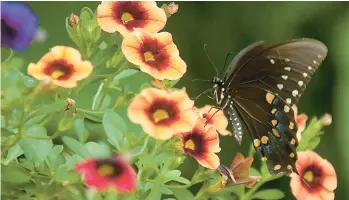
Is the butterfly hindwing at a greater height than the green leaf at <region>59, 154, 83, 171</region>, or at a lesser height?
lesser

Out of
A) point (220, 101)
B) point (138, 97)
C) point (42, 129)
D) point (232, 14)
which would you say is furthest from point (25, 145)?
point (232, 14)

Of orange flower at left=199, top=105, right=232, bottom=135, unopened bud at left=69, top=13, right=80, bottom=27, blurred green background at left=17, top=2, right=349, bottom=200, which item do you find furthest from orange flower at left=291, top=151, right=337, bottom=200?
blurred green background at left=17, top=2, right=349, bottom=200

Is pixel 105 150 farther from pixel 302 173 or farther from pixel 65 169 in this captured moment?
pixel 302 173

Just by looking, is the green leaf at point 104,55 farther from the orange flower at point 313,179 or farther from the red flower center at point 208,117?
the orange flower at point 313,179

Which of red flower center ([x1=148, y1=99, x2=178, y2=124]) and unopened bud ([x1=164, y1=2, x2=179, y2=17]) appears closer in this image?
red flower center ([x1=148, y1=99, x2=178, y2=124])

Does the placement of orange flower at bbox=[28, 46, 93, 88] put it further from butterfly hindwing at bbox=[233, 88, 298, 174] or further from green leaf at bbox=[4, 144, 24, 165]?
butterfly hindwing at bbox=[233, 88, 298, 174]

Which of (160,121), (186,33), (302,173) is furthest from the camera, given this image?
(186,33)
